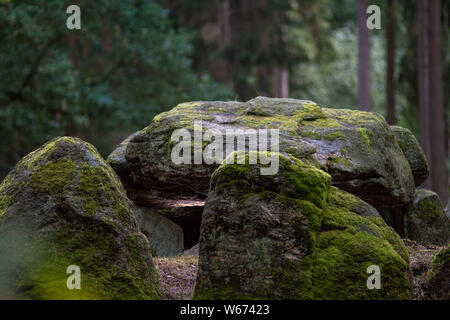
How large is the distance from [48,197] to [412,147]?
658 cm

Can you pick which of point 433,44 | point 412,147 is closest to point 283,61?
point 433,44

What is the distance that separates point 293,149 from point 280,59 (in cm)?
1691

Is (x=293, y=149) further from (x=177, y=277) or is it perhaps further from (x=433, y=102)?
(x=433, y=102)

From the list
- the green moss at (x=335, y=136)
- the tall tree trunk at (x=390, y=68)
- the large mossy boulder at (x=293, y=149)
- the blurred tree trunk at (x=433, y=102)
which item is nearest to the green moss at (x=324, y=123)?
the large mossy boulder at (x=293, y=149)

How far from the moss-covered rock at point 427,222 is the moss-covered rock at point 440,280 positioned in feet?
10.8

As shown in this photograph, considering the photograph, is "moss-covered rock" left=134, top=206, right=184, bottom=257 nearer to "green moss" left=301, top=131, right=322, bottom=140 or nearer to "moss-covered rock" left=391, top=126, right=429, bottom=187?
"green moss" left=301, top=131, right=322, bottom=140

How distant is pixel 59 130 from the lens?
54.3 ft

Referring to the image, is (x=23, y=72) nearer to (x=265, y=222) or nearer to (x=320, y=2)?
(x=265, y=222)

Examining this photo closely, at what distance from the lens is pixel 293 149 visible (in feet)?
24.6

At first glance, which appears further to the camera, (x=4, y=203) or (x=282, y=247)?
(x=4, y=203)

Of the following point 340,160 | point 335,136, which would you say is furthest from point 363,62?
point 340,160

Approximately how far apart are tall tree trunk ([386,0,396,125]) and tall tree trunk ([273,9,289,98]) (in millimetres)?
7663

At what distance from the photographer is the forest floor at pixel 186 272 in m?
6.01

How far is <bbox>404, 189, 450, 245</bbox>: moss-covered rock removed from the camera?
916 cm
